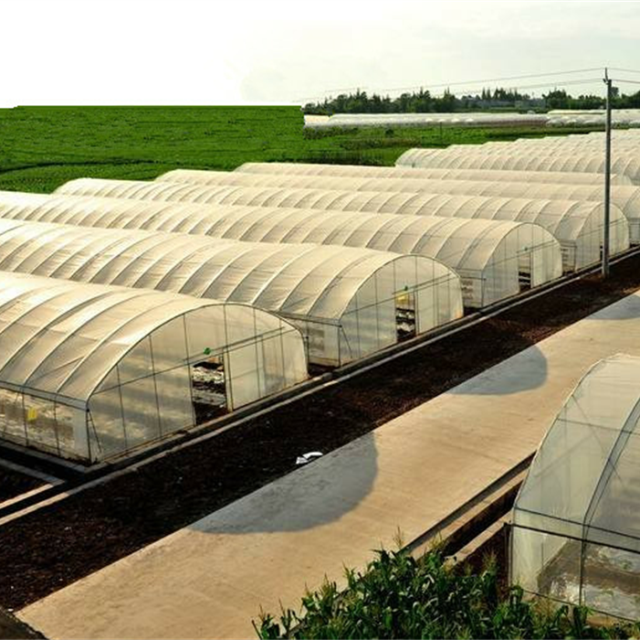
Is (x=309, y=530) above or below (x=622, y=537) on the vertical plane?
below

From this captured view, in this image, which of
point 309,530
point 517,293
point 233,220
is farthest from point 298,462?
point 233,220

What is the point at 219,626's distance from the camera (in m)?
14.6

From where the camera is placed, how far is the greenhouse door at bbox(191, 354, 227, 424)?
2448cm

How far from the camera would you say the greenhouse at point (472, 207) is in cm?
4119

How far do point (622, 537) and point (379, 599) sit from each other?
402cm

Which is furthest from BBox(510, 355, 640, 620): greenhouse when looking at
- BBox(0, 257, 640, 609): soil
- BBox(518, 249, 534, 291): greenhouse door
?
BBox(518, 249, 534, 291): greenhouse door

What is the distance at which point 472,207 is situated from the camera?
43.9 m

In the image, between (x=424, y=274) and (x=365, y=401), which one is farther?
(x=424, y=274)

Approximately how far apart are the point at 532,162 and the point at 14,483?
5538 centimetres

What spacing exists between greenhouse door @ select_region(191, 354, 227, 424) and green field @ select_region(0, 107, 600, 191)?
6122 cm

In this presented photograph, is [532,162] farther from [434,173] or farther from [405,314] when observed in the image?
[405,314]

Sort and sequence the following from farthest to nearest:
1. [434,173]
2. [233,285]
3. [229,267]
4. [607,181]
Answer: [434,173] < [607,181] < [229,267] < [233,285]

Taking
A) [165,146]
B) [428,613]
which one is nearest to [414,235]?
[428,613]

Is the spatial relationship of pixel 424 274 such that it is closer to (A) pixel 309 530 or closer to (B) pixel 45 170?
(A) pixel 309 530
